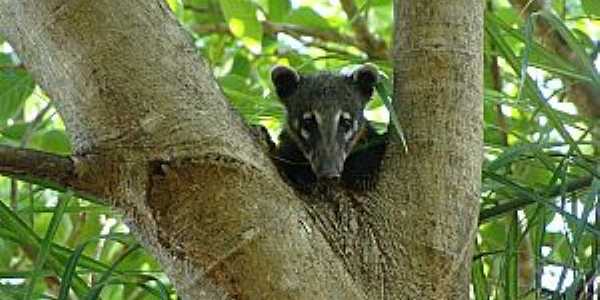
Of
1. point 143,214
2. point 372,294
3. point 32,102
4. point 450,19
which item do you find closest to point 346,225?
point 372,294

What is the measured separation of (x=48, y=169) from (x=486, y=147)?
88 cm

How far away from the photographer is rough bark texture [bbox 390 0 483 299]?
4.08 feet

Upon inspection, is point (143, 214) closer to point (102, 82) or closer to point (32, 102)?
point (102, 82)

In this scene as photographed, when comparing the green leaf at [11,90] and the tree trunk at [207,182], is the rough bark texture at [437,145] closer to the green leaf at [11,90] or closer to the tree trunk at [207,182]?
the tree trunk at [207,182]

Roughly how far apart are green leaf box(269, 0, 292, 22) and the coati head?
162 mm

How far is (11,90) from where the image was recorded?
2043 mm

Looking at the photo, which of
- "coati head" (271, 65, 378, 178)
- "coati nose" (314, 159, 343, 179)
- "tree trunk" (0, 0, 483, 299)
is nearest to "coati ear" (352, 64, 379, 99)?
"coati head" (271, 65, 378, 178)

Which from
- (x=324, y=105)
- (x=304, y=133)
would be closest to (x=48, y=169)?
(x=304, y=133)

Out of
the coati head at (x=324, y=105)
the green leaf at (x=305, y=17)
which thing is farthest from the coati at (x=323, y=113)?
the green leaf at (x=305, y=17)

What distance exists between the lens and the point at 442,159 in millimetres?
1316

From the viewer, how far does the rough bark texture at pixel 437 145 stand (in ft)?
4.08

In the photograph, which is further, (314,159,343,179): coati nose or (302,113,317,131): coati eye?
(302,113,317,131): coati eye

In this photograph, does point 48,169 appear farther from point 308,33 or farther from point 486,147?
point 308,33

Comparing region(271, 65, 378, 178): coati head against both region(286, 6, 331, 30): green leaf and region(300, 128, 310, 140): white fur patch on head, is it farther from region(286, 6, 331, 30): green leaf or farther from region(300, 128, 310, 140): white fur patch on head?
region(286, 6, 331, 30): green leaf
